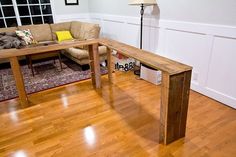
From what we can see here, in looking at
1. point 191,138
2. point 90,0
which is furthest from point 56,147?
point 90,0

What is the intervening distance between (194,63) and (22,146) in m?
2.41

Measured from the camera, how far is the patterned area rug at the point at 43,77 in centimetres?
305

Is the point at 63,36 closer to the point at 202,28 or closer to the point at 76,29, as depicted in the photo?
the point at 76,29

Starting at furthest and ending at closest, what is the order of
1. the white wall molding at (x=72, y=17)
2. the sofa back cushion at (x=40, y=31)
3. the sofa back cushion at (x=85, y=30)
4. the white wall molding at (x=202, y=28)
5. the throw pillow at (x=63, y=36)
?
the white wall molding at (x=72, y=17) < the throw pillow at (x=63, y=36) < the sofa back cushion at (x=40, y=31) < the sofa back cushion at (x=85, y=30) < the white wall molding at (x=202, y=28)

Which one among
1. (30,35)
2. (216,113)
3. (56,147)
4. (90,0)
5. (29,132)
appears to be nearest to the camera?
(56,147)

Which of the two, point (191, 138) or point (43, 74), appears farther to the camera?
point (43, 74)

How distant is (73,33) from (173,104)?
12.6ft

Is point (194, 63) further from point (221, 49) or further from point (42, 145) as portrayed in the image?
point (42, 145)

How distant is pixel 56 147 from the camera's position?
183cm

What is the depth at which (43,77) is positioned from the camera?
3.52 metres


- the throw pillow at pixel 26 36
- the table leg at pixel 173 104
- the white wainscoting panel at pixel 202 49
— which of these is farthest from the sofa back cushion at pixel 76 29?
the table leg at pixel 173 104

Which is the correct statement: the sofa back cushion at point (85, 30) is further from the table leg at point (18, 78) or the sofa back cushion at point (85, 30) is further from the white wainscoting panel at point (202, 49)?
the table leg at point (18, 78)

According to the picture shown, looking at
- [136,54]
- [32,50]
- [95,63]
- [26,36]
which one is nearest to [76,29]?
[26,36]

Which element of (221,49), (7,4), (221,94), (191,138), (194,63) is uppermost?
(7,4)
